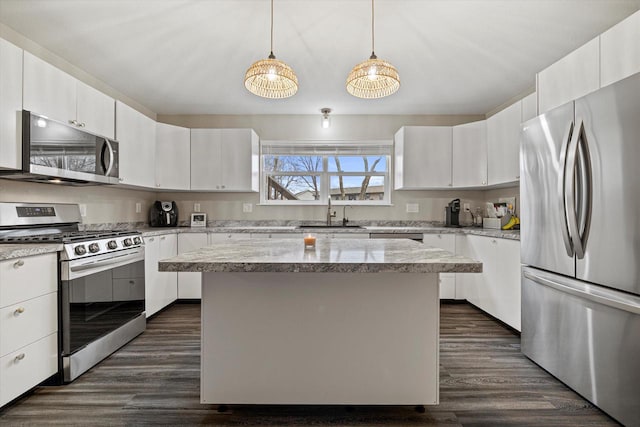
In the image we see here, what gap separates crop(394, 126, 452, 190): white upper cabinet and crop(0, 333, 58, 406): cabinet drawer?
141 inches

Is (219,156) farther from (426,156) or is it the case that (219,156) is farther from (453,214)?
(453,214)

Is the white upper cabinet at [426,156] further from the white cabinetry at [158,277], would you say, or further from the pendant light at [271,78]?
the white cabinetry at [158,277]

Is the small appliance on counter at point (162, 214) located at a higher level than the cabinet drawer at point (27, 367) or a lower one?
higher

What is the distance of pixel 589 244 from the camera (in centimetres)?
181

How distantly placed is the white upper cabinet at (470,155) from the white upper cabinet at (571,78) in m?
1.44

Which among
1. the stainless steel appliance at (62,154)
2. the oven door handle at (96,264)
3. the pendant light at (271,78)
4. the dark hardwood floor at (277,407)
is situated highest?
the pendant light at (271,78)

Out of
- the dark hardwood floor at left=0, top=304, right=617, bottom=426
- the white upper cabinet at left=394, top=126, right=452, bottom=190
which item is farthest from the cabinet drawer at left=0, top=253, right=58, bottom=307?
the white upper cabinet at left=394, top=126, right=452, bottom=190

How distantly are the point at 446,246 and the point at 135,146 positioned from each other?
3517 mm

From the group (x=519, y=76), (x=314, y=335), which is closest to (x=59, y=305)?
(x=314, y=335)

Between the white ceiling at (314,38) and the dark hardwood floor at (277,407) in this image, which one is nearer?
the dark hardwood floor at (277,407)

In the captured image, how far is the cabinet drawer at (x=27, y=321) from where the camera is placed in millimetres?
1731

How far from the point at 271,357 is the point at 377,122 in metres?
3.57

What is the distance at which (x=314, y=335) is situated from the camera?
1691 mm

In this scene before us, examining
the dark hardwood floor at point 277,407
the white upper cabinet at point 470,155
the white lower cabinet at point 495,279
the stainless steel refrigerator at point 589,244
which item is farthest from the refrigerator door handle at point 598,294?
the white upper cabinet at point 470,155
